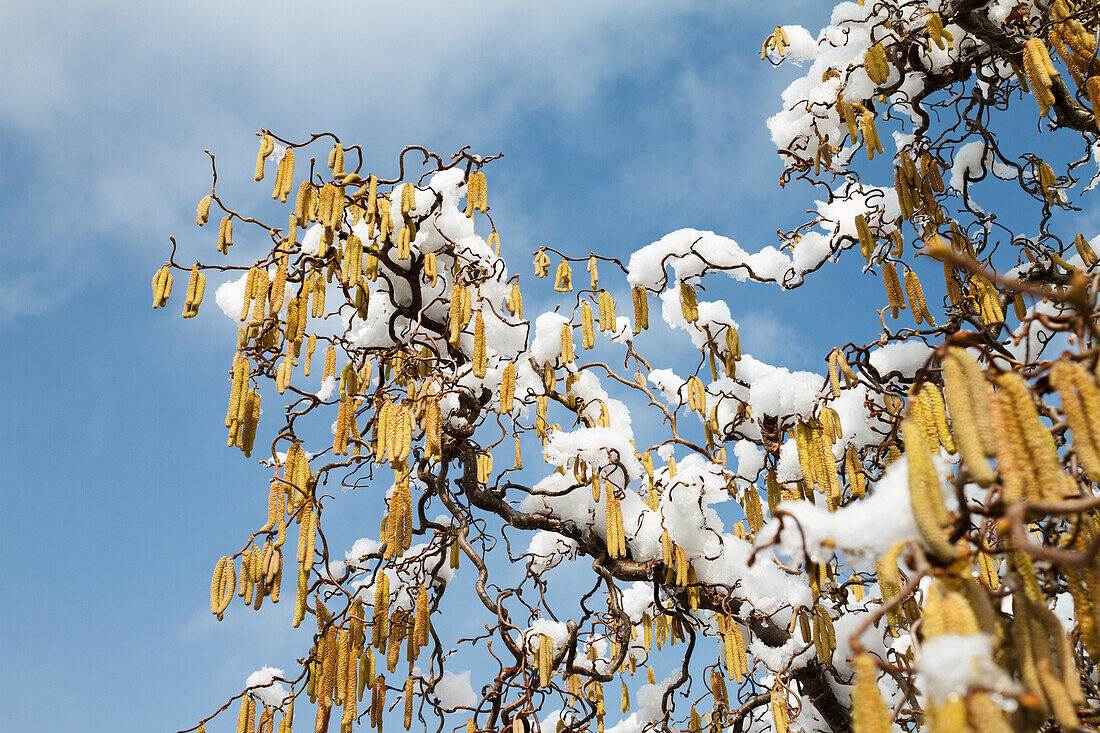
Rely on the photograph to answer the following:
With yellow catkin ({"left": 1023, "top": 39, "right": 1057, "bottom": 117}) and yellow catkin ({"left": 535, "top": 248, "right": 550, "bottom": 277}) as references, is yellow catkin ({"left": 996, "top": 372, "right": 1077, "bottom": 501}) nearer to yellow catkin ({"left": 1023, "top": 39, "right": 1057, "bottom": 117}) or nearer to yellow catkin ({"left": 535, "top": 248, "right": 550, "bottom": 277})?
yellow catkin ({"left": 1023, "top": 39, "right": 1057, "bottom": 117})

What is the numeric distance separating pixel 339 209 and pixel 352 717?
2149mm

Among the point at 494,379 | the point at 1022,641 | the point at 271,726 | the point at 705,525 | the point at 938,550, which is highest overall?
the point at 494,379

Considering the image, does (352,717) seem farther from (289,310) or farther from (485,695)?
(289,310)

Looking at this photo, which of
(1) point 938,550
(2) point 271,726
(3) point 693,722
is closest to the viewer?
(1) point 938,550

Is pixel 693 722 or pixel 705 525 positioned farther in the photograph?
pixel 693 722

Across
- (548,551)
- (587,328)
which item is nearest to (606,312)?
(587,328)

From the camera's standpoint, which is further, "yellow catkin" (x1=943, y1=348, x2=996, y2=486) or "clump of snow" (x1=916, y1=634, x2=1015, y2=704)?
"yellow catkin" (x1=943, y1=348, x2=996, y2=486)

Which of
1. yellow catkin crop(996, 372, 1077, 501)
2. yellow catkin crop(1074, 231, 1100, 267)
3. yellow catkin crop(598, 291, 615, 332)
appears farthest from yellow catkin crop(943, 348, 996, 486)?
yellow catkin crop(1074, 231, 1100, 267)

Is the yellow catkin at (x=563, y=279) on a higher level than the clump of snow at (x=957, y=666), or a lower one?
higher

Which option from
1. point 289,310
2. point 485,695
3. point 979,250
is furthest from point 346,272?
point 979,250

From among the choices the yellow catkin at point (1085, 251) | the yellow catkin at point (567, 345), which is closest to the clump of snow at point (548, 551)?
the yellow catkin at point (567, 345)

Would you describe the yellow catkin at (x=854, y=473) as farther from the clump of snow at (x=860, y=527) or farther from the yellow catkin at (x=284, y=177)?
the yellow catkin at (x=284, y=177)

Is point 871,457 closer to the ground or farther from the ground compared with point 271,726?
farther from the ground

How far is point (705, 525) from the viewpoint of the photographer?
3.98 m
